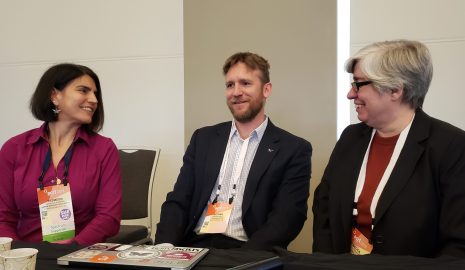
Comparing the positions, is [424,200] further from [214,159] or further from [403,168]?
[214,159]

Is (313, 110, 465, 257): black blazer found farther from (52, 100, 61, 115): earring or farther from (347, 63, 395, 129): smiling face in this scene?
(52, 100, 61, 115): earring

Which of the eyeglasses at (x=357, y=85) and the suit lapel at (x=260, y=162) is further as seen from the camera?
the suit lapel at (x=260, y=162)

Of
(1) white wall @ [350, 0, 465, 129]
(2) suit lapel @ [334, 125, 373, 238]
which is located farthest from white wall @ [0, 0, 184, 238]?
(2) suit lapel @ [334, 125, 373, 238]

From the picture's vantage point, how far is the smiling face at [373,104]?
5.52 feet

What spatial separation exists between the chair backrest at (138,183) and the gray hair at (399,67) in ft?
4.76

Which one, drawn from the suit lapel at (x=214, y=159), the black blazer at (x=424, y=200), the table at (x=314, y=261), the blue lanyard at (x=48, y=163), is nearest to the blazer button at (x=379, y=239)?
the black blazer at (x=424, y=200)

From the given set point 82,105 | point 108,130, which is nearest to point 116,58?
point 108,130

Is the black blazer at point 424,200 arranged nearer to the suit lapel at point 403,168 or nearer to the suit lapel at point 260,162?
the suit lapel at point 403,168

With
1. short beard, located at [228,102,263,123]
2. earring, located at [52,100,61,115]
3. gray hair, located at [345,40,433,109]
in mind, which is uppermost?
gray hair, located at [345,40,433,109]

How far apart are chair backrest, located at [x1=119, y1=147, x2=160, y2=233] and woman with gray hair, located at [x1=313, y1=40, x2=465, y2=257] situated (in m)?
1.14

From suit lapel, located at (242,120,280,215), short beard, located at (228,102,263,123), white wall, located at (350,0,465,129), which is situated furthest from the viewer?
white wall, located at (350,0,465,129)

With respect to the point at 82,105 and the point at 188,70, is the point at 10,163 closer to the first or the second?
the point at 82,105

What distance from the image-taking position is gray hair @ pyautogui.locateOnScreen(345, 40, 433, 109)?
1.64 m

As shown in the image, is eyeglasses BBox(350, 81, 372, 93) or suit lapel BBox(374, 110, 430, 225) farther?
eyeglasses BBox(350, 81, 372, 93)
